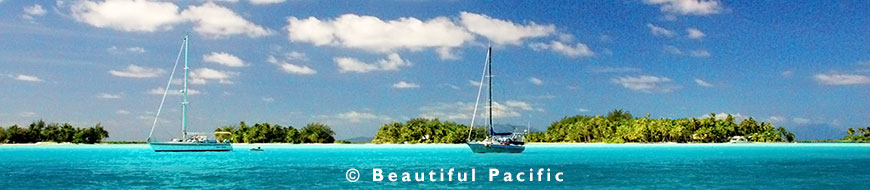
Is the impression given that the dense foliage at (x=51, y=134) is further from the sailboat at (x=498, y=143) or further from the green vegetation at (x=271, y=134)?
the sailboat at (x=498, y=143)

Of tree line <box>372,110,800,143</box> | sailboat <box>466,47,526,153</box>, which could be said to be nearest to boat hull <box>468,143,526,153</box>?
sailboat <box>466,47,526,153</box>

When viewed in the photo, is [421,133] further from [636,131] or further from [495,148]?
[495,148]

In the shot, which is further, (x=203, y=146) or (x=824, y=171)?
(x=203, y=146)

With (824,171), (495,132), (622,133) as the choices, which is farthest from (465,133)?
(824,171)

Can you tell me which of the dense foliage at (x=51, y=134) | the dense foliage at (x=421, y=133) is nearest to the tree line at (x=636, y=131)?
the dense foliage at (x=421, y=133)

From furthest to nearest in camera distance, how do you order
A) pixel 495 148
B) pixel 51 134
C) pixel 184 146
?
pixel 51 134 < pixel 184 146 < pixel 495 148

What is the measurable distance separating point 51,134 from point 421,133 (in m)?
81.7

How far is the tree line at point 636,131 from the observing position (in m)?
178

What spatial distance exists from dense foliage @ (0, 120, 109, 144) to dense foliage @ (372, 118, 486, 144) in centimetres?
6460

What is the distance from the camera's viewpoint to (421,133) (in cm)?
18250

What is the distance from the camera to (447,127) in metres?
186

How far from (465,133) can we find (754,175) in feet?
435

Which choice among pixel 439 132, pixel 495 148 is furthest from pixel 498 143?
pixel 439 132

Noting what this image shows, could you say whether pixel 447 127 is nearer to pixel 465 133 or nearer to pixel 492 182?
pixel 465 133
